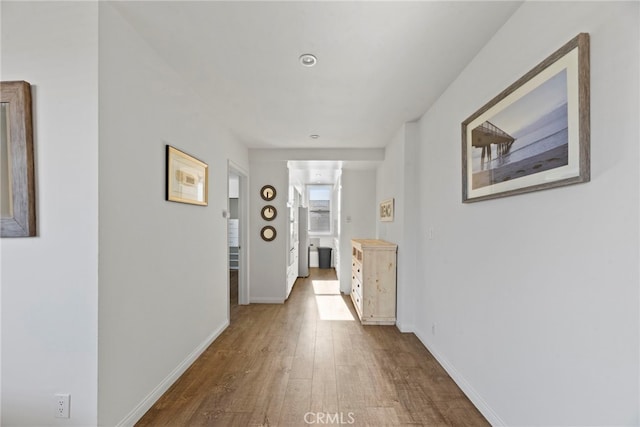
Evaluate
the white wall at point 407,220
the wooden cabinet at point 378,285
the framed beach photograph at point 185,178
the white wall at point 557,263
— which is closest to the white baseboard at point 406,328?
the white wall at point 407,220

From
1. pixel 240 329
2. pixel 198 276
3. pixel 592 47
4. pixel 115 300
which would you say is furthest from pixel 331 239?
pixel 592 47

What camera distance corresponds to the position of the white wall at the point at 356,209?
502 centimetres

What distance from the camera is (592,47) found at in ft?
3.62

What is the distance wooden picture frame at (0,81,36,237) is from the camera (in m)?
1.40

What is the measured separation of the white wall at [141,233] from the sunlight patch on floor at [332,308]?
173 cm

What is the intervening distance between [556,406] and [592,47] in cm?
154

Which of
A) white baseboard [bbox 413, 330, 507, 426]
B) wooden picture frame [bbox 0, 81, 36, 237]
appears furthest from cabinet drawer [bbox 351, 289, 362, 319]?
wooden picture frame [bbox 0, 81, 36, 237]

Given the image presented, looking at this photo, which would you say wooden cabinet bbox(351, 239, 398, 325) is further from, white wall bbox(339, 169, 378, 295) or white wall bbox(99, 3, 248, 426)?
white wall bbox(99, 3, 248, 426)

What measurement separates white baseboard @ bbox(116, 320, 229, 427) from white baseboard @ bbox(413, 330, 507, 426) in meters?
2.19

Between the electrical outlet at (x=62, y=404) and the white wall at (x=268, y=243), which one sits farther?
the white wall at (x=268, y=243)

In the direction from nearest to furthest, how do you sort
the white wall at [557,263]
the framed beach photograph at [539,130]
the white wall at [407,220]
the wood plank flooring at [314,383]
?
the white wall at [557,263] < the framed beach photograph at [539,130] < the wood plank flooring at [314,383] < the white wall at [407,220]

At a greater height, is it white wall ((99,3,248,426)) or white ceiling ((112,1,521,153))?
white ceiling ((112,1,521,153))

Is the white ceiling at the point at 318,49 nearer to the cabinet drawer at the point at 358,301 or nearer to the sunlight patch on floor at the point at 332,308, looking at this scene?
the cabinet drawer at the point at 358,301

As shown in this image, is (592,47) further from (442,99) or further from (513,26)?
(442,99)
